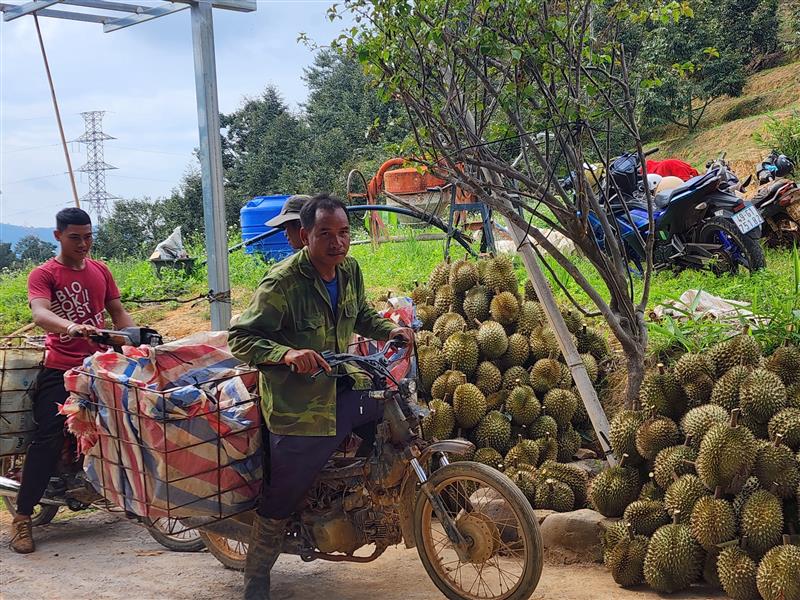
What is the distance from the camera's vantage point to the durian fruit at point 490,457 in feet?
16.3

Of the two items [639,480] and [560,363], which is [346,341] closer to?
[639,480]

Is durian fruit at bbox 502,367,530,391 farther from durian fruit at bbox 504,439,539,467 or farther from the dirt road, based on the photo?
the dirt road

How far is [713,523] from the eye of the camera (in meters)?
3.60

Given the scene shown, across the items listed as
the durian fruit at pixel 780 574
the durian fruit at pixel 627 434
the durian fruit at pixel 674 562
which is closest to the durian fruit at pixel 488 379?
the durian fruit at pixel 627 434

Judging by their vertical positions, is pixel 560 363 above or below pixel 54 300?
below

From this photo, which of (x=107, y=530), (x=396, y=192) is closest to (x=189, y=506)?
(x=107, y=530)

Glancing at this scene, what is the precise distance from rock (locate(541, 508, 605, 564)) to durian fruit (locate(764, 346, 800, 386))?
1.14 metres

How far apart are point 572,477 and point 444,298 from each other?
1731mm

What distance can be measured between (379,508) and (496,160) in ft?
6.78

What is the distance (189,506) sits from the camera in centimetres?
357

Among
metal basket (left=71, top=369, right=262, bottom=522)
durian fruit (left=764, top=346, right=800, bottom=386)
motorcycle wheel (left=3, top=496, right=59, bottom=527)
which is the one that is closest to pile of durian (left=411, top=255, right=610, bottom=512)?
durian fruit (left=764, top=346, right=800, bottom=386)

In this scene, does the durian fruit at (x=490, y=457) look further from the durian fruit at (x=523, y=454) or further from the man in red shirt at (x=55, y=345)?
the man in red shirt at (x=55, y=345)

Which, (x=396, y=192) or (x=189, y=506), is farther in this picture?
(x=396, y=192)

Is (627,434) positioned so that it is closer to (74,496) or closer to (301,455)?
(301,455)
